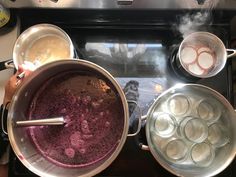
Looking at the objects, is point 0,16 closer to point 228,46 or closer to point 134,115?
point 134,115

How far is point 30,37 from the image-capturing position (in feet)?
3.25

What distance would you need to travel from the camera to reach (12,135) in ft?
2.73

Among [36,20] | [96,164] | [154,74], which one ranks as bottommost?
[96,164]

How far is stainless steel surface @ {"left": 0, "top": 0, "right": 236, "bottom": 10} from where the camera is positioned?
3.14 feet

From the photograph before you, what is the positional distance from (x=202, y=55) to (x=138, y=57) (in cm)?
18

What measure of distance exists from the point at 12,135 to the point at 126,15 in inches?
18.1

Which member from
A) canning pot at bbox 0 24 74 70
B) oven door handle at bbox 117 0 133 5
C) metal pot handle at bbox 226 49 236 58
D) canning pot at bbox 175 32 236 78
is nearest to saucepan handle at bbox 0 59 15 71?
canning pot at bbox 0 24 74 70

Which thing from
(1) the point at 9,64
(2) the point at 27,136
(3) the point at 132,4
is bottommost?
(2) the point at 27,136

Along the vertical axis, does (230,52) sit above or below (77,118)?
above

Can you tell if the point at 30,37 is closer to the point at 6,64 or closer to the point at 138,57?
the point at 6,64

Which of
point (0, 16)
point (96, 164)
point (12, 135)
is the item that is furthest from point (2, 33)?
point (96, 164)

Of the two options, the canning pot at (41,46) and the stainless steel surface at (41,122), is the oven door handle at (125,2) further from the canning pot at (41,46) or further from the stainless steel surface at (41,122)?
the stainless steel surface at (41,122)

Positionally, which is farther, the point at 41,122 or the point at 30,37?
the point at 30,37

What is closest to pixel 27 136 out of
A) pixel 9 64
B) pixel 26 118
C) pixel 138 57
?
pixel 26 118
